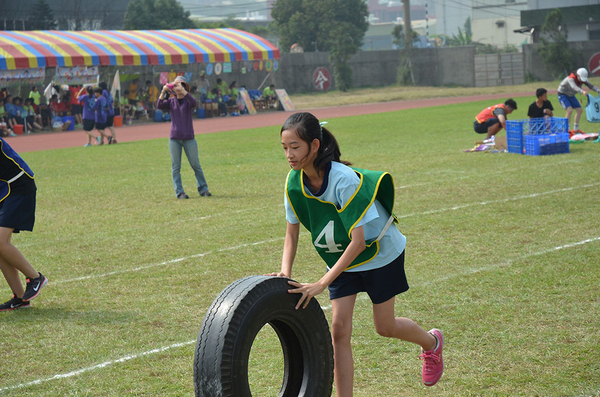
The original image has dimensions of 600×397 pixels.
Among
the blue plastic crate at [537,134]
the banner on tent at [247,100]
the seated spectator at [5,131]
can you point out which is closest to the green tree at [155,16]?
the banner on tent at [247,100]

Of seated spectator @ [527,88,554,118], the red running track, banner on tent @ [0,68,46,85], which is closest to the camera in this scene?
seated spectator @ [527,88,554,118]

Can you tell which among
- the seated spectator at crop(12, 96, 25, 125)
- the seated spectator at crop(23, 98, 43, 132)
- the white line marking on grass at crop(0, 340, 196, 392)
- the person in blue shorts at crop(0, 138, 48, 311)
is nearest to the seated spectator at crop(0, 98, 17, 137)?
the seated spectator at crop(12, 96, 25, 125)

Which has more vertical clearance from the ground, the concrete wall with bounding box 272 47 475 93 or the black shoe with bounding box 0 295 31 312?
the concrete wall with bounding box 272 47 475 93

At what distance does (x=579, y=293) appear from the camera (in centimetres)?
574

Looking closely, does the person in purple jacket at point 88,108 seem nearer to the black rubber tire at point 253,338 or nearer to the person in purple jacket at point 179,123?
the person in purple jacket at point 179,123

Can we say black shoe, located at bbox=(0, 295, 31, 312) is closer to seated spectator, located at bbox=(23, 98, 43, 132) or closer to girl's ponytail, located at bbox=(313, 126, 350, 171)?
girl's ponytail, located at bbox=(313, 126, 350, 171)

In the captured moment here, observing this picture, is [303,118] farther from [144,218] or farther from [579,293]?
[144,218]

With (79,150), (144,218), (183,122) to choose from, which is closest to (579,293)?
(144,218)

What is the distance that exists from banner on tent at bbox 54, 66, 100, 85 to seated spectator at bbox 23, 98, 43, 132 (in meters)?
1.57

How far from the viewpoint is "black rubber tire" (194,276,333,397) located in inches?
131

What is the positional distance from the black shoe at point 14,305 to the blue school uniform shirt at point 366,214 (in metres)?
3.57

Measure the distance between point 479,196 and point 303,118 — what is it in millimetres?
7409

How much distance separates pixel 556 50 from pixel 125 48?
29816 mm

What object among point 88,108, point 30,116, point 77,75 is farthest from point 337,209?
point 77,75
